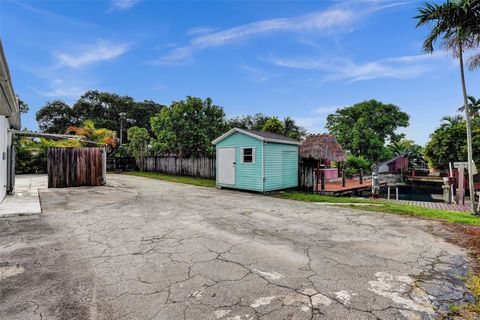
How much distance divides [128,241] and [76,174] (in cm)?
1000

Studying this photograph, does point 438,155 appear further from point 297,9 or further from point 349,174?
point 297,9

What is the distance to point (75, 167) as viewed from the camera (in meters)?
12.5

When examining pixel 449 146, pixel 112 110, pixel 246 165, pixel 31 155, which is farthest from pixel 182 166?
pixel 112 110

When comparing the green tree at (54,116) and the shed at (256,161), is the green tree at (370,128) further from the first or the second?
the green tree at (54,116)

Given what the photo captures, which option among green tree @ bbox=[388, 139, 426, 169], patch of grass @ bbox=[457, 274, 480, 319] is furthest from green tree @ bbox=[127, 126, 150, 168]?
green tree @ bbox=[388, 139, 426, 169]

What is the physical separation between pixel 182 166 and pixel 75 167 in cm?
840

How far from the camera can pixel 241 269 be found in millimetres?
3400

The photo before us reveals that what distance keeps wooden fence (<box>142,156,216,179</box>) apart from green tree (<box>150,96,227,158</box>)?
1.05 metres

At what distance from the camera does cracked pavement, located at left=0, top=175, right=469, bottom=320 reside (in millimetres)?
2504

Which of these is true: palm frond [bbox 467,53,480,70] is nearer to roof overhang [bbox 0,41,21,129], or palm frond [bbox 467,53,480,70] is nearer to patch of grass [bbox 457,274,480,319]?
patch of grass [bbox 457,274,480,319]

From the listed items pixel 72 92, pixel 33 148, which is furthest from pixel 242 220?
pixel 72 92

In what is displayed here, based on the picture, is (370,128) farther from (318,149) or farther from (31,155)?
(31,155)

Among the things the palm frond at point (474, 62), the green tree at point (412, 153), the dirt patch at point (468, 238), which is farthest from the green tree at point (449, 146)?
the dirt patch at point (468, 238)

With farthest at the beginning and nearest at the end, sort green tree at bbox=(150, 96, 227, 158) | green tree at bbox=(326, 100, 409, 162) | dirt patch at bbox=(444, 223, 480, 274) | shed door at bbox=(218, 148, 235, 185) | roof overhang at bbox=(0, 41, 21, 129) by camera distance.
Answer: green tree at bbox=(326, 100, 409, 162) < green tree at bbox=(150, 96, 227, 158) < shed door at bbox=(218, 148, 235, 185) < roof overhang at bbox=(0, 41, 21, 129) < dirt patch at bbox=(444, 223, 480, 274)
